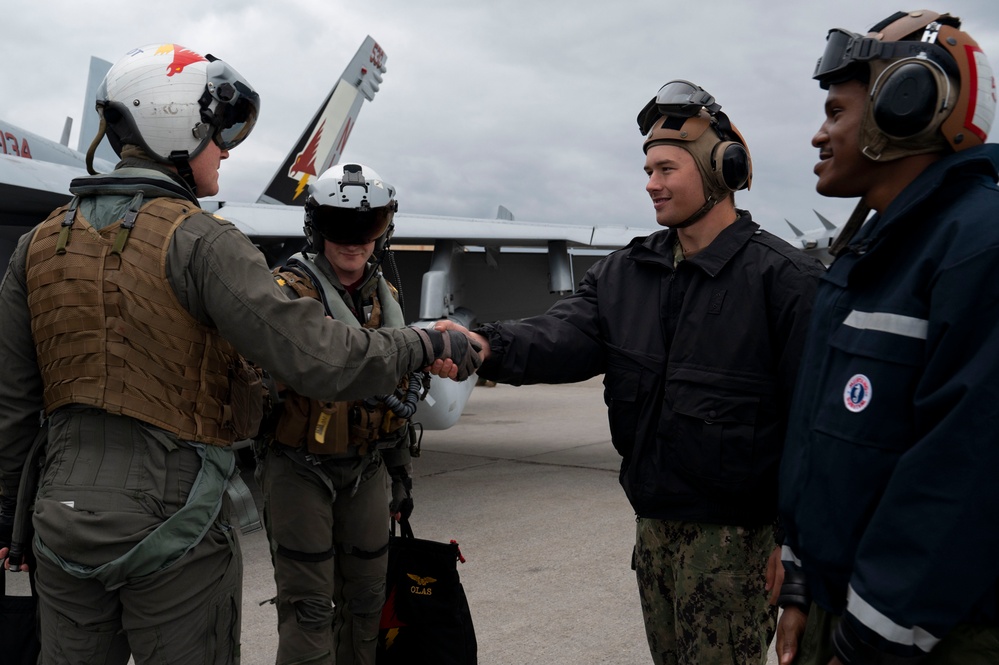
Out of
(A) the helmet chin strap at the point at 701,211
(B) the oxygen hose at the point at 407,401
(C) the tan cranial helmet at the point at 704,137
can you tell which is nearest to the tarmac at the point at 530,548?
(B) the oxygen hose at the point at 407,401

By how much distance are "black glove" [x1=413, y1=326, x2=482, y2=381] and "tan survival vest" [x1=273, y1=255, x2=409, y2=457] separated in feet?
1.53

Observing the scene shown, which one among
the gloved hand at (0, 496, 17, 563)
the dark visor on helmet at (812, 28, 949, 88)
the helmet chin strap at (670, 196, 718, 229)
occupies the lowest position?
the gloved hand at (0, 496, 17, 563)

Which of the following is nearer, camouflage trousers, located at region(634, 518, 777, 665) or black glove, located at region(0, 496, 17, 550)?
camouflage trousers, located at region(634, 518, 777, 665)

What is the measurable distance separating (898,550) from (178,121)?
1.92 metres

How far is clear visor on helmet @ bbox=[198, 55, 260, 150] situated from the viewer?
2.10 m

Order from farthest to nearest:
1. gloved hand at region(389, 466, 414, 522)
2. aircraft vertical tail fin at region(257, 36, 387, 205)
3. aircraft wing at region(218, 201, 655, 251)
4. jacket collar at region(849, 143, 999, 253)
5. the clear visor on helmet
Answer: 1. aircraft vertical tail fin at region(257, 36, 387, 205)
2. aircraft wing at region(218, 201, 655, 251)
3. gloved hand at region(389, 466, 414, 522)
4. the clear visor on helmet
5. jacket collar at region(849, 143, 999, 253)

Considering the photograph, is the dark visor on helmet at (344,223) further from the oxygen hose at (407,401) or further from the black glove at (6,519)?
the black glove at (6,519)

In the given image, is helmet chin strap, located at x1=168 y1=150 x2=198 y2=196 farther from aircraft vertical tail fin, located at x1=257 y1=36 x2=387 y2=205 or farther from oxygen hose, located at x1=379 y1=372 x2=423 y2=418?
aircraft vertical tail fin, located at x1=257 y1=36 x2=387 y2=205

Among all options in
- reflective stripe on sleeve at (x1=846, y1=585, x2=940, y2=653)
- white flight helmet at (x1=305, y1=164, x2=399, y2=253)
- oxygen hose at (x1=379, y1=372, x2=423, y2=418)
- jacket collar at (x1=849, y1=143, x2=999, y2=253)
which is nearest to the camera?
reflective stripe on sleeve at (x1=846, y1=585, x2=940, y2=653)

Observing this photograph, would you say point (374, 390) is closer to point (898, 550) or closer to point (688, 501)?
point (688, 501)

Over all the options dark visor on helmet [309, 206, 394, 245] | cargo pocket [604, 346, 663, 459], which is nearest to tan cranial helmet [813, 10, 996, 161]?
cargo pocket [604, 346, 663, 459]

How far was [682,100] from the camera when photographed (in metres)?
2.22

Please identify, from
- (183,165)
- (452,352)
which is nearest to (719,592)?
(452,352)

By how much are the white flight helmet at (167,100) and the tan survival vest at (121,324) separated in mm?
215
